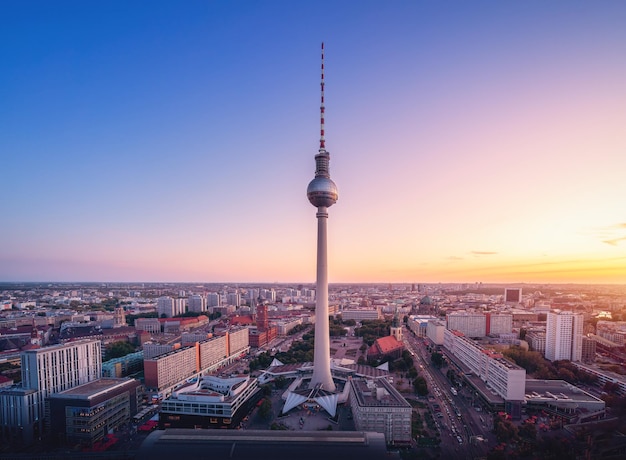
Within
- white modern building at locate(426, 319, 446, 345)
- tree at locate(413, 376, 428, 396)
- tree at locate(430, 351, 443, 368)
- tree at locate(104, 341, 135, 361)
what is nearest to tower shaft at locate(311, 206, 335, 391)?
tree at locate(413, 376, 428, 396)

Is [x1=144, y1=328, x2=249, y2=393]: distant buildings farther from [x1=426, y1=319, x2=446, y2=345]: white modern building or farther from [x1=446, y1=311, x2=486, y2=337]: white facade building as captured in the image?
[x1=446, y1=311, x2=486, y2=337]: white facade building

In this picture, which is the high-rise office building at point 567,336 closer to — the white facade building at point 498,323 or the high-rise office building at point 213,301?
the white facade building at point 498,323

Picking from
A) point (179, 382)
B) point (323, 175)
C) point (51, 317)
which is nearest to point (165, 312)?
point (51, 317)

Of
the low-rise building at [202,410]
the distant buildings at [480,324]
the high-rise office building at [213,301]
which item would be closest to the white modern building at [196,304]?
the high-rise office building at [213,301]

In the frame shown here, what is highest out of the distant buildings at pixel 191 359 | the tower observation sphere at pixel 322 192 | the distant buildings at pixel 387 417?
the tower observation sphere at pixel 322 192

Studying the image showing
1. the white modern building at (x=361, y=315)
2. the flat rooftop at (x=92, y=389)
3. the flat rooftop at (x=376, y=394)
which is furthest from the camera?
the white modern building at (x=361, y=315)

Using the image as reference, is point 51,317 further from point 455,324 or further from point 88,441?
point 455,324
